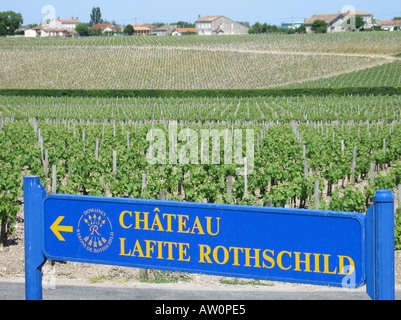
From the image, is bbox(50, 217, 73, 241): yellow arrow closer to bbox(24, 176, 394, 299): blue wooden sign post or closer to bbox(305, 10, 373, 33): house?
bbox(24, 176, 394, 299): blue wooden sign post

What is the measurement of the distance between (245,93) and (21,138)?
42.8 meters

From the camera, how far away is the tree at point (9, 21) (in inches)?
6137

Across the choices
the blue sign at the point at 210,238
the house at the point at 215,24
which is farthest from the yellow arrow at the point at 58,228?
the house at the point at 215,24

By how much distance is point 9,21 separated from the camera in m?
157

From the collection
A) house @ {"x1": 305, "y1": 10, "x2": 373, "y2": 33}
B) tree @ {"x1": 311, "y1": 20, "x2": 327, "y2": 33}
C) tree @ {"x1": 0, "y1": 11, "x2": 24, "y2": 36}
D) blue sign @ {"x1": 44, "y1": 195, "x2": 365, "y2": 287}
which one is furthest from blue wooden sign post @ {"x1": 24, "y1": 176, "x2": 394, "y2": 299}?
house @ {"x1": 305, "y1": 10, "x2": 373, "y2": 33}

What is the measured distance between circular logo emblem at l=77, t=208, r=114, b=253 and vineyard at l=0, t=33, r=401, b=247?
5.50m

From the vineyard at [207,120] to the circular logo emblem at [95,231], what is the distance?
Result: 5.50 m

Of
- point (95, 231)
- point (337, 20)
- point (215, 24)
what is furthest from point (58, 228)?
point (215, 24)

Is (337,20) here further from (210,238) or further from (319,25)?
(210,238)

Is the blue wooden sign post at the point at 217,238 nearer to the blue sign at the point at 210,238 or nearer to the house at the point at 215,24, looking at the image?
the blue sign at the point at 210,238

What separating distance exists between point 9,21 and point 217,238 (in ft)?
541

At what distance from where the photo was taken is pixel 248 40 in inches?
4328
